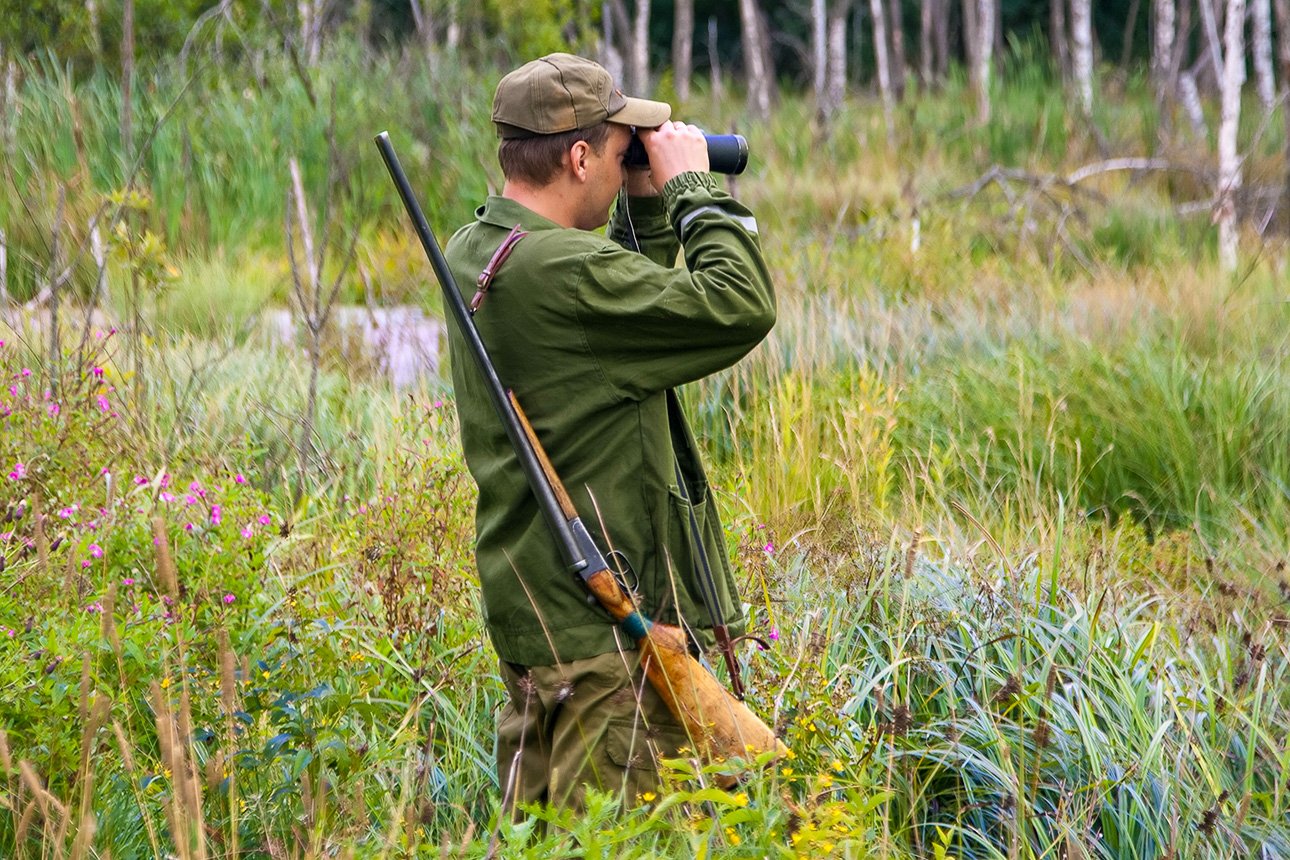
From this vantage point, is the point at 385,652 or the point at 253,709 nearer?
the point at 253,709

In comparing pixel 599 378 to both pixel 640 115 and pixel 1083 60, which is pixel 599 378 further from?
pixel 1083 60

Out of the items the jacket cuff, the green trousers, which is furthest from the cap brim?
the green trousers

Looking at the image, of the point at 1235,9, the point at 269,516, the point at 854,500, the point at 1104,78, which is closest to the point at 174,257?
the point at 269,516

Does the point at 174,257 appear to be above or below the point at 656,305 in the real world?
below

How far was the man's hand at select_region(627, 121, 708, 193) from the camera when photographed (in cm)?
244

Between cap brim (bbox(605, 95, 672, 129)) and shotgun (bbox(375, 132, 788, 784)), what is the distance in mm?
432

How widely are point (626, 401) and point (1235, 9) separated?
8.63 meters

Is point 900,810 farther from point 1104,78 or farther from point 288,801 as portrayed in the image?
point 1104,78

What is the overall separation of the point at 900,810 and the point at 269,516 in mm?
2074

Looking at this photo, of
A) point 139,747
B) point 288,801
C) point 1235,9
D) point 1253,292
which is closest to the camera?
point 288,801

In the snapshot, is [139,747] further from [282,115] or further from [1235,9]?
[1235,9]

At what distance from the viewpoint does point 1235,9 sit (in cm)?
920

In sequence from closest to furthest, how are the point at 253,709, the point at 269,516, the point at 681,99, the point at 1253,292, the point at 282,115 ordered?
the point at 253,709 < the point at 269,516 < the point at 1253,292 < the point at 282,115 < the point at 681,99

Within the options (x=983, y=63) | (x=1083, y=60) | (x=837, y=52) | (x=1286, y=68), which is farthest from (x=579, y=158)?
(x=837, y=52)
